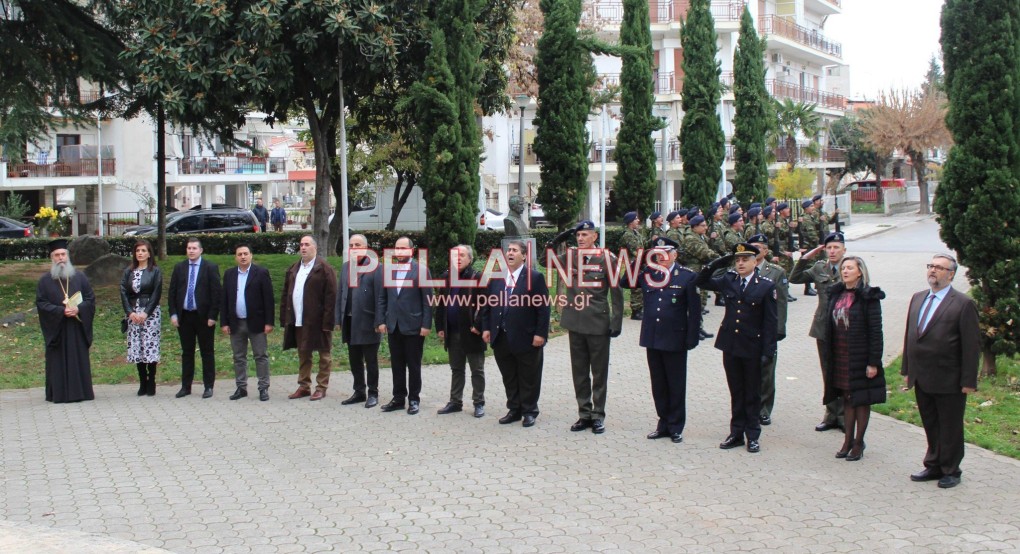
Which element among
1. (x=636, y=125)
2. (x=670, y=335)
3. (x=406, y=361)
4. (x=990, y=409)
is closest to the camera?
(x=670, y=335)

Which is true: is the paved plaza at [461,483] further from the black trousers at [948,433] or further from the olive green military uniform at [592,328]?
the olive green military uniform at [592,328]

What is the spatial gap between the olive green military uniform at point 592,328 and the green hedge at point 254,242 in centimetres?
1547

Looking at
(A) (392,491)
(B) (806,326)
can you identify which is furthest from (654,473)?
(B) (806,326)

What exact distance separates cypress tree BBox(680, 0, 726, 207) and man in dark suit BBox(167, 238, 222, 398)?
18.9 metres

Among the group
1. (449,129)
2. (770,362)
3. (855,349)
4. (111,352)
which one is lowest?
(111,352)

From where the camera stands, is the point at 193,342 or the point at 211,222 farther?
the point at 211,222

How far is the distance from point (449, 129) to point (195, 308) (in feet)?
19.9

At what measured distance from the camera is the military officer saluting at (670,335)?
30.4 feet

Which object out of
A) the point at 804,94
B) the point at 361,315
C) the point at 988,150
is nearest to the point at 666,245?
the point at 361,315

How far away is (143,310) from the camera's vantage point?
11.7 m

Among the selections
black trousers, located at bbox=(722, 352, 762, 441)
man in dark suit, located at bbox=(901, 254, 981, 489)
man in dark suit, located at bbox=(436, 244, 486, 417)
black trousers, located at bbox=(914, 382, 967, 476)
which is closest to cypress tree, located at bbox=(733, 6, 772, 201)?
man in dark suit, located at bbox=(436, 244, 486, 417)

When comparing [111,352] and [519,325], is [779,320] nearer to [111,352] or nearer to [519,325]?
[519,325]

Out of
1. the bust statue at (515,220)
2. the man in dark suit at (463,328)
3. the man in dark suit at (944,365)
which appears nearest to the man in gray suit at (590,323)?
the man in dark suit at (463,328)

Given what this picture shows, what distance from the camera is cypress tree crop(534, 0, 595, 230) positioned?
21.3 meters
